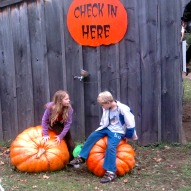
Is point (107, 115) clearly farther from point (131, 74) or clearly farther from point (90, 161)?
point (131, 74)

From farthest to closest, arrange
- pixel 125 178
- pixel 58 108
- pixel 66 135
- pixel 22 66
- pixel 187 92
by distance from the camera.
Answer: pixel 187 92 < pixel 22 66 < pixel 66 135 < pixel 58 108 < pixel 125 178

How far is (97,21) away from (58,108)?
5.15 feet

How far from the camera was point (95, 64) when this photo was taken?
6.41 metres

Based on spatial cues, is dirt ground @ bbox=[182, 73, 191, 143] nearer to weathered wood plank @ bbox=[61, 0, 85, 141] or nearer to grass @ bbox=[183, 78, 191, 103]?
grass @ bbox=[183, 78, 191, 103]

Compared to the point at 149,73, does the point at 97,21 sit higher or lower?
higher

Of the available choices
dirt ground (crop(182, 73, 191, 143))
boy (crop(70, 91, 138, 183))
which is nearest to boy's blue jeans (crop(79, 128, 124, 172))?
boy (crop(70, 91, 138, 183))

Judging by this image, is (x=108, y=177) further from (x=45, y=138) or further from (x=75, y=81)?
(x=75, y=81)

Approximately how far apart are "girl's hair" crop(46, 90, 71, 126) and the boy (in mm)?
525

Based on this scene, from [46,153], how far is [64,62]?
1.67 m

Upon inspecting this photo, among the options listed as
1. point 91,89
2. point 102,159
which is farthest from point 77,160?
point 91,89

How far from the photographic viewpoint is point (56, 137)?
5598 mm

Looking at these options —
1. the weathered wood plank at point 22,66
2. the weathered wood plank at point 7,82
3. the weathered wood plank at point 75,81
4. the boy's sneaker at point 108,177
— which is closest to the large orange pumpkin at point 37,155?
the boy's sneaker at point 108,177

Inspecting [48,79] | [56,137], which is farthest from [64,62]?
[56,137]

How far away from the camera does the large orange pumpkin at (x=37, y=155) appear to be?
5383mm
